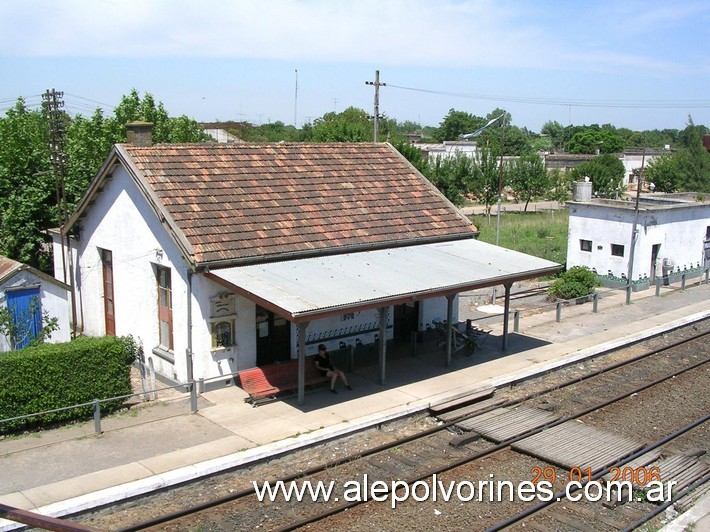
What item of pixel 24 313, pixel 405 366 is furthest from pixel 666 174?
pixel 24 313

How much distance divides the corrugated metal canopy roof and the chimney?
4.95m

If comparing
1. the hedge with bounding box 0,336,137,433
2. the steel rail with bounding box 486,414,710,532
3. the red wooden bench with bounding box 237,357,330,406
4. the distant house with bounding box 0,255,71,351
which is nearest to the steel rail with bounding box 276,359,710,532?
the steel rail with bounding box 486,414,710,532

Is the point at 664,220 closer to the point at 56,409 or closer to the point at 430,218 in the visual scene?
the point at 430,218

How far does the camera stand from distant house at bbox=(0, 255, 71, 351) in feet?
53.4

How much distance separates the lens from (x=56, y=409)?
12.5 m

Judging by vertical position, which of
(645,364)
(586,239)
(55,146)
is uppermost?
(55,146)

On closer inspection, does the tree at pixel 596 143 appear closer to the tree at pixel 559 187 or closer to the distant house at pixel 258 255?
the tree at pixel 559 187

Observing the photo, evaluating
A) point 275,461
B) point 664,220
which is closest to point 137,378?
point 275,461

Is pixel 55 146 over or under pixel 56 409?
over

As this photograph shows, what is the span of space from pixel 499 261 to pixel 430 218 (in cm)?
246

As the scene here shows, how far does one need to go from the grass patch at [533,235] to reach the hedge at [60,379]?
75.6 feet

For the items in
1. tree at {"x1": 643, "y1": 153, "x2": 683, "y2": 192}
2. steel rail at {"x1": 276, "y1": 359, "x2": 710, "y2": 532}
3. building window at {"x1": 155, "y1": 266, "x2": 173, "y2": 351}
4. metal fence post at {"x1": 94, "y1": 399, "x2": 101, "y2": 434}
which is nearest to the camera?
steel rail at {"x1": 276, "y1": 359, "x2": 710, "y2": 532}

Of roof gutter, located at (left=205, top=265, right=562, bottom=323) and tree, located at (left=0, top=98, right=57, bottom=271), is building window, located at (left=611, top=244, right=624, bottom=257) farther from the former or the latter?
tree, located at (left=0, top=98, right=57, bottom=271)

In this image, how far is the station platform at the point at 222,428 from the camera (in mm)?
10883
